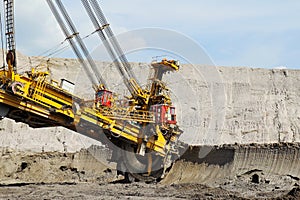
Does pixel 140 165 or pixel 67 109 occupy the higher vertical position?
pixel 67 109

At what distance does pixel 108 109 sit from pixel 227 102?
26202 mm

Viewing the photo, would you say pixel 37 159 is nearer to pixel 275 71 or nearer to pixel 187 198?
pixel 187 198

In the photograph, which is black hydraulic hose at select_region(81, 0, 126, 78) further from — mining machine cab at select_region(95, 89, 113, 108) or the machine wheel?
the machine wheel

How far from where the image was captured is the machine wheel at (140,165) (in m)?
15.0

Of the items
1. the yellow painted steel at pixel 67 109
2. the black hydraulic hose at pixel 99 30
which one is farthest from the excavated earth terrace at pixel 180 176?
the black hydraulic hose at pixel 99 30

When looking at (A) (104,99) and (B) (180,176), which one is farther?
(B) (180,176)

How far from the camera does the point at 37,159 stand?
64.9ft

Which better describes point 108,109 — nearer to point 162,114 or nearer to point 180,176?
point 162,114

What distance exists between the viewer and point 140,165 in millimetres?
15320

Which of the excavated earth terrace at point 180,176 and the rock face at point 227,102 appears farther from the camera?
the rock face at point 227,102

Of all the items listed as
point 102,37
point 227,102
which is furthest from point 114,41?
point 227,102

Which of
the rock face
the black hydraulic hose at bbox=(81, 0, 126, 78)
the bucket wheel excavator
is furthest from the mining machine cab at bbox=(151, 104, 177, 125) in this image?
the rock face

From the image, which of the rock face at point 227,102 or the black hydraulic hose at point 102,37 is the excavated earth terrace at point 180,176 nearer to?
the black hydraulic hose at point 102,37

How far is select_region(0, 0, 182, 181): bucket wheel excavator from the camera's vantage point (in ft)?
38.8
